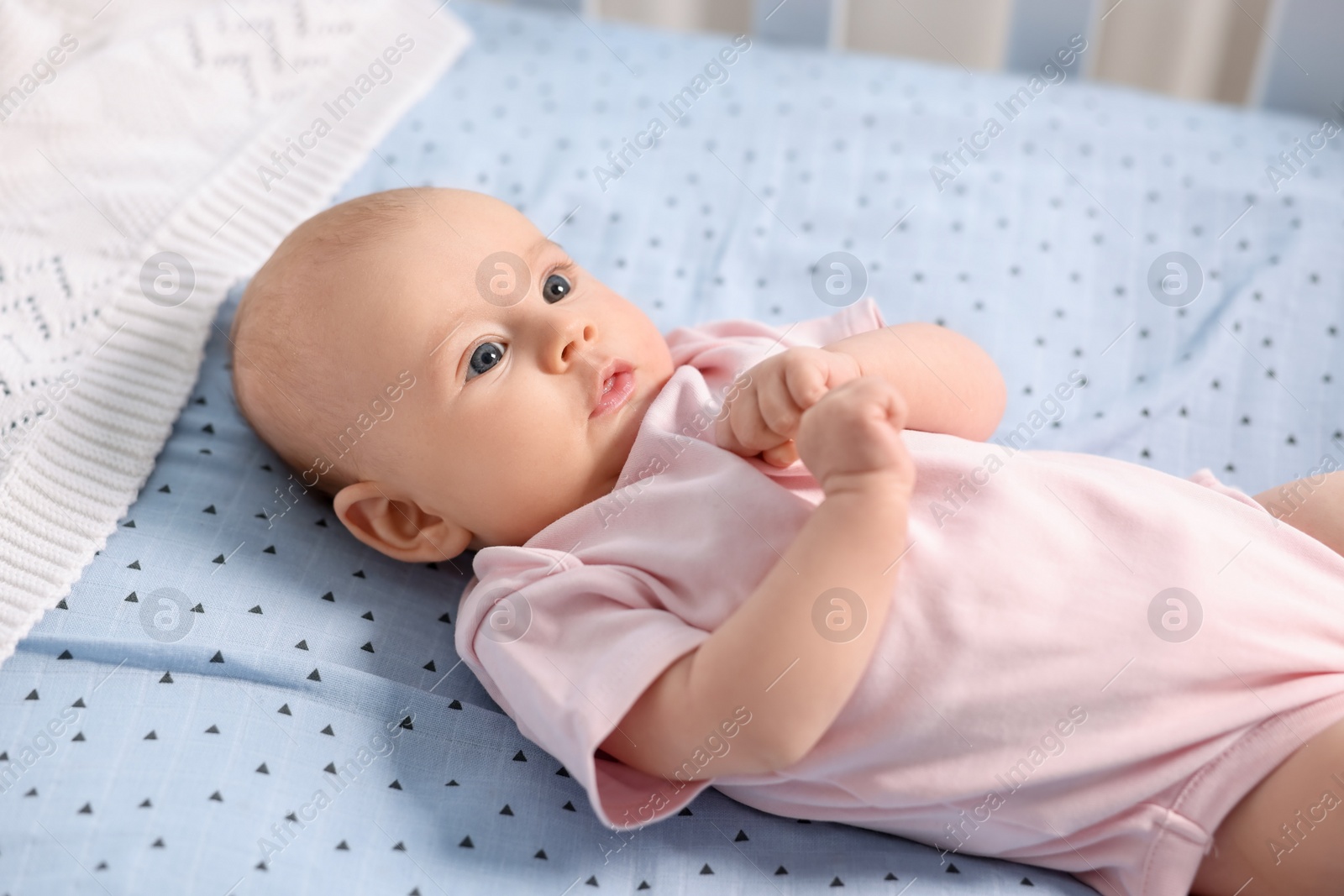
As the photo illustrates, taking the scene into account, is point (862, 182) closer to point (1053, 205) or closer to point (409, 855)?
point (1053, 205)

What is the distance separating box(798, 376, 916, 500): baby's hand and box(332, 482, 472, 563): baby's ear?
42 centimetres

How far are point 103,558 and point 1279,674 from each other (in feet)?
3.56

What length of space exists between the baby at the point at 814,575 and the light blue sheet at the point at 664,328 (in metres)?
0.06

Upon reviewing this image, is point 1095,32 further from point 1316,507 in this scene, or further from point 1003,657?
point 1003,657

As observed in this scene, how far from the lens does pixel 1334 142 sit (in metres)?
1.54

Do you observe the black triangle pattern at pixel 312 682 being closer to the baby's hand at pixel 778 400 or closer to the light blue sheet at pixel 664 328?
the light blue sheet at pixel 664 328

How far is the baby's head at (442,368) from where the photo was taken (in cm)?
98

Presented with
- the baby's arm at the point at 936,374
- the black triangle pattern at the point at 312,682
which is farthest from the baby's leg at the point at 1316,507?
the black triangle pattern at the point at 312,682

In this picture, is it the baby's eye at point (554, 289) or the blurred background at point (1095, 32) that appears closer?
the baby's eye at point (554, 289)

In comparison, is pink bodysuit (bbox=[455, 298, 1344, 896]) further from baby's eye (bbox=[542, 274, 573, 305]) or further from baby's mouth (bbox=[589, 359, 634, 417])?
baby's eye (bbox=[542, 274, 573, 305])

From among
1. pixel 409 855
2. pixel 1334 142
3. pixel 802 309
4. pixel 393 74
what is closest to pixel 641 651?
pixel 409 855

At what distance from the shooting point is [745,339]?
1.15m

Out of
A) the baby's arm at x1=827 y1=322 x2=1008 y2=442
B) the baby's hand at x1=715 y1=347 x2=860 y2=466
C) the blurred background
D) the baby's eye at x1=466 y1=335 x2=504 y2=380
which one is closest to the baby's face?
the baby's eye at x1=466 y1=335 x2=504 y2=380

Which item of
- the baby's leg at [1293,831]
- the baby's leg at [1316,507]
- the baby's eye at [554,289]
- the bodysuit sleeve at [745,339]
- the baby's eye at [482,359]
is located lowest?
the baby's leg at [1293,831]
